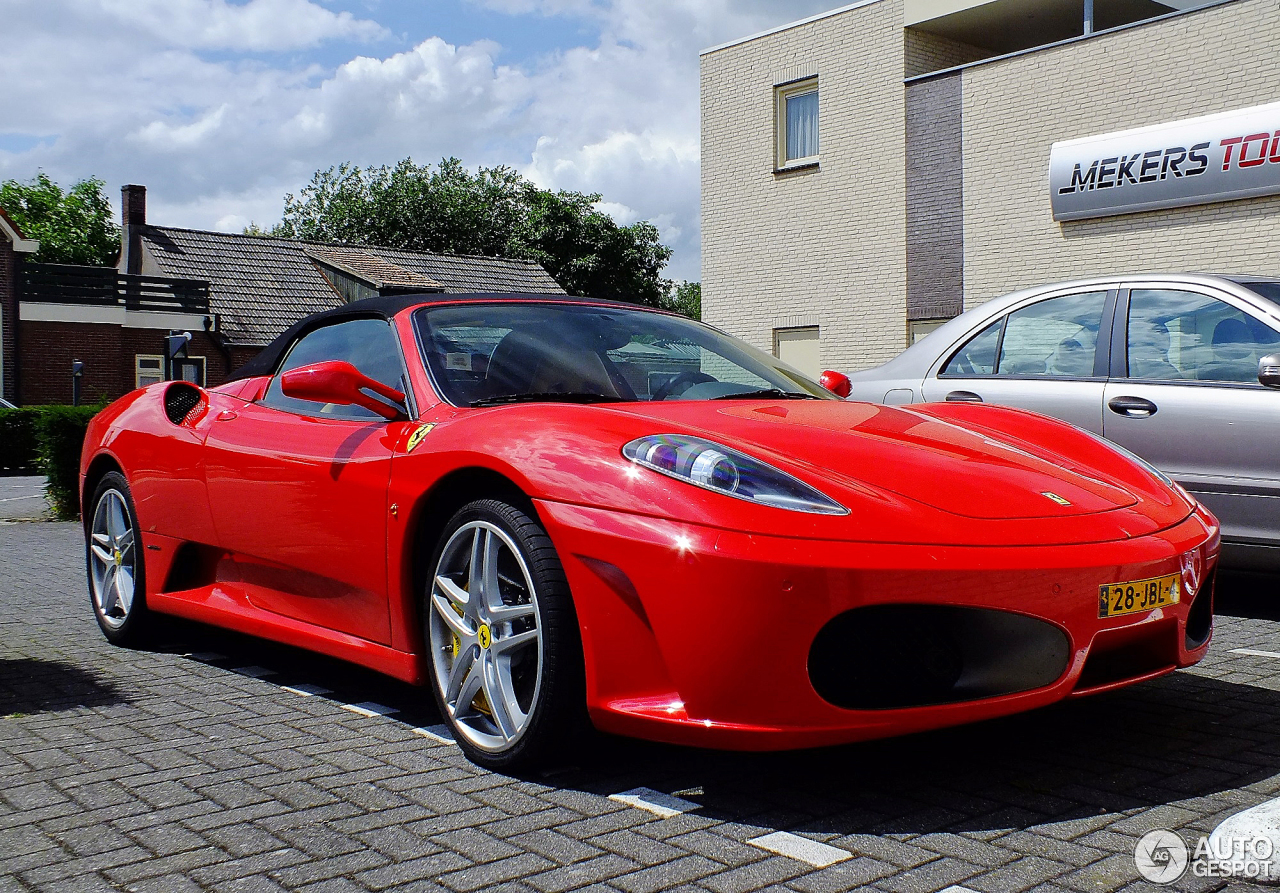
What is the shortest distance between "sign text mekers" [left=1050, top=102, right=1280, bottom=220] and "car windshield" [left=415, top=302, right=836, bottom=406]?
1200 centimetres

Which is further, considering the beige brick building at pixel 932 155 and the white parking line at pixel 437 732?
the beige brick building at pixel 932 155

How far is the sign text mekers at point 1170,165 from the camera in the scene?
14109 mm

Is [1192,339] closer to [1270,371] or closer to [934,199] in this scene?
[1270,371]

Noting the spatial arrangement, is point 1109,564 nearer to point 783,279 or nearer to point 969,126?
point 969,126

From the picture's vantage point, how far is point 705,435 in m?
3.09

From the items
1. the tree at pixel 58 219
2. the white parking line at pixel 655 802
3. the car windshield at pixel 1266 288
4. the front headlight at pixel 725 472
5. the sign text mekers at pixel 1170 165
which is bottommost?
the white parking line at pixel 655 802

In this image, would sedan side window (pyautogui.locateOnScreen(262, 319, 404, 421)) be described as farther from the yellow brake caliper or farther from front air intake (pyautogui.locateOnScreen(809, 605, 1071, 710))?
front air intake (pyautogui.locateOnScreen(809, 605, 1071, 710))

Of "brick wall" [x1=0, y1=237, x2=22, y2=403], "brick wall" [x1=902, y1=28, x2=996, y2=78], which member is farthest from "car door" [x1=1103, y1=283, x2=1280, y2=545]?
"brick wall" [x1=0, y1=237, x2=22, y2=403]

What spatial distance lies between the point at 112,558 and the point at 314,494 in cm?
182

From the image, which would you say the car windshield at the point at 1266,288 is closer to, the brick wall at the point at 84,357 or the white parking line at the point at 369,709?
the white parking line at the point at 369,709

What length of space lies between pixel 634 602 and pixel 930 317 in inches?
634

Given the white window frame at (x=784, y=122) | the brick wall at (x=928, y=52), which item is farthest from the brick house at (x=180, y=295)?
the brick wall at (x=928, y=52)

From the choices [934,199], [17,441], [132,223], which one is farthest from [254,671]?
[132,223]

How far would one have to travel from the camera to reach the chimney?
4012 centimetres
